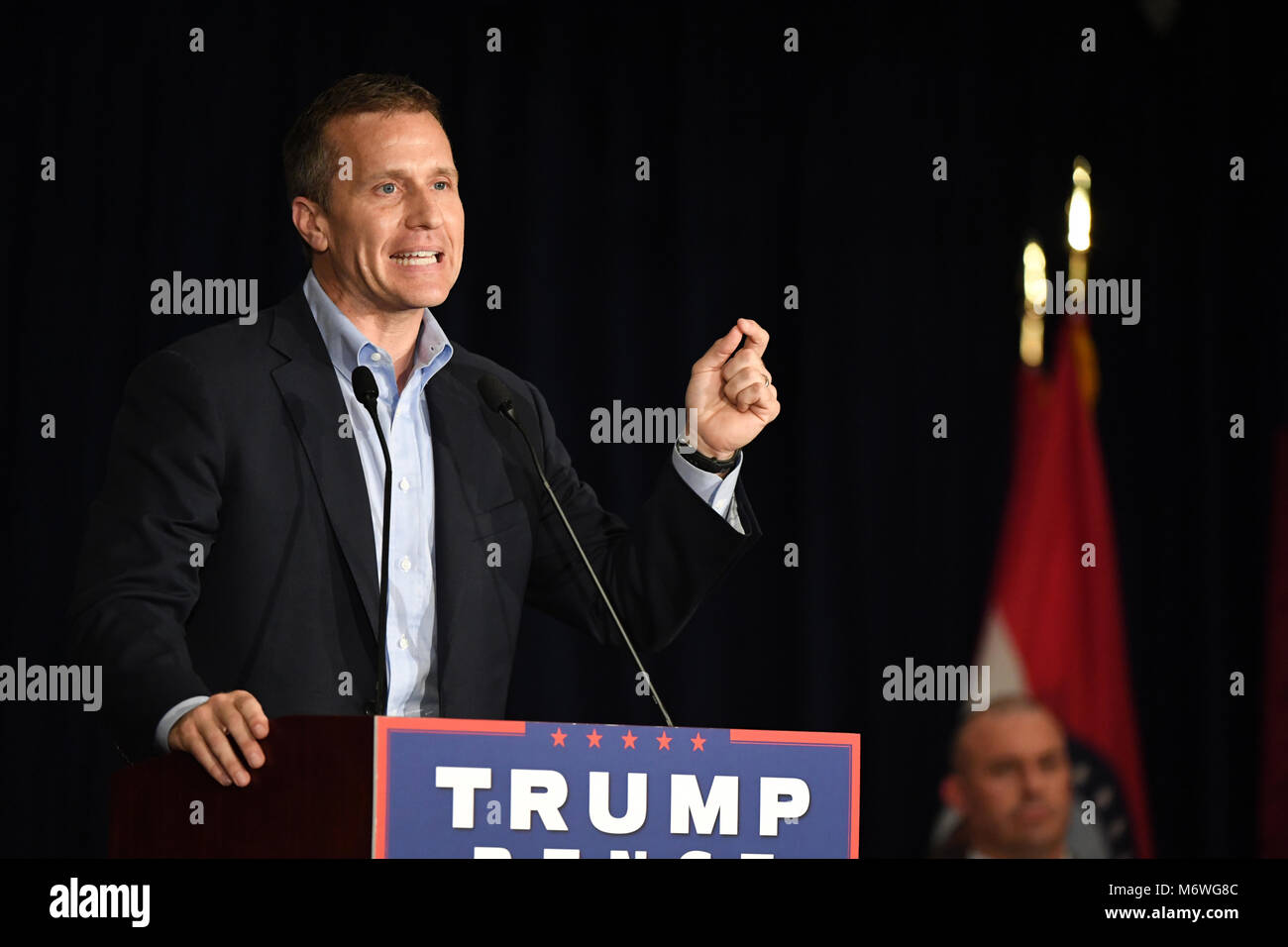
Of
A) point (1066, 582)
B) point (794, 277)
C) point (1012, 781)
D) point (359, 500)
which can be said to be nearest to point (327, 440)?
point (359, 500)

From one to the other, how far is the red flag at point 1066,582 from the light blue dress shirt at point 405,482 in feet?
5.69

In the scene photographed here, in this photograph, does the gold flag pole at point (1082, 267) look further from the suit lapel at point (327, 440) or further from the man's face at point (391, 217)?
the suit lapel at point (327, 440)

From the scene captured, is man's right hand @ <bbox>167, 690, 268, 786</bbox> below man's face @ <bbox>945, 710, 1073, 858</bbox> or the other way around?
the other way around

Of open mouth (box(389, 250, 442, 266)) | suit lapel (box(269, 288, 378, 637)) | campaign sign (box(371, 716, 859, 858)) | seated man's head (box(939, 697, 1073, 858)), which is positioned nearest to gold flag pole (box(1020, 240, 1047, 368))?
seated man's head (box(939, 697, 1073, 858))

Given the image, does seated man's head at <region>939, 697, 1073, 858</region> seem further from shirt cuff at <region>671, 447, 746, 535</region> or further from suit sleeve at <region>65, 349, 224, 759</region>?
suit sleeve at <region>65, 349, 224, 759</region>

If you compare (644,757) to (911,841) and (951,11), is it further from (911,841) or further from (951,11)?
(951,11)

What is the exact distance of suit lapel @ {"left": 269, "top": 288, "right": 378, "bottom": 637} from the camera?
205cm

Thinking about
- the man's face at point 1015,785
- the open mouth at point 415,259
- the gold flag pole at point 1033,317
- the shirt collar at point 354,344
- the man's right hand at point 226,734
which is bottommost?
the man's face at point 1015,785

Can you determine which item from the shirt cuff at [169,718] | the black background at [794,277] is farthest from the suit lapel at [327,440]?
the black background at [794,277]

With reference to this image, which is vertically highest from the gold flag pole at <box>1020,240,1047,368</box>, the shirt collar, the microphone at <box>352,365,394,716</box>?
the gold flag pole at <box>1020,240,1047,368</box>

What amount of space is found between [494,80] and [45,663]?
5.28ft

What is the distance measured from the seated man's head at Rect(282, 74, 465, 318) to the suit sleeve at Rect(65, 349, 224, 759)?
313 mm

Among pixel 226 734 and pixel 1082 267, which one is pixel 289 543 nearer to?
pixel 226 734

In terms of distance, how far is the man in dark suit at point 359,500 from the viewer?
79.7 inches
